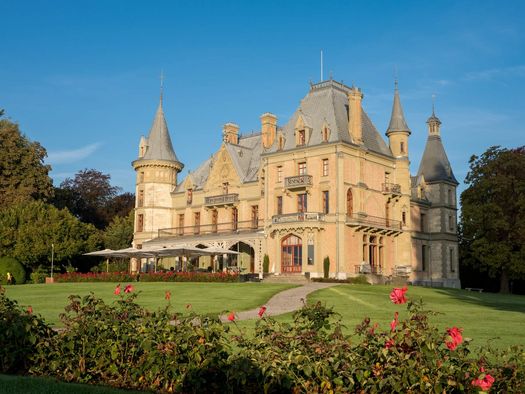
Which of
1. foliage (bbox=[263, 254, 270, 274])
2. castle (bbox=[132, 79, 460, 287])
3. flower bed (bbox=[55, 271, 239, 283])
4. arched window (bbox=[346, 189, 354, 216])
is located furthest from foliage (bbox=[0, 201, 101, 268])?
arched window (bbox=[346, 189, 354, 216])

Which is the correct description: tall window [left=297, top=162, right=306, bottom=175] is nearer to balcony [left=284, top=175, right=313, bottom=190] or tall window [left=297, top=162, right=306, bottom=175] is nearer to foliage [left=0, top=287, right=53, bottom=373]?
balcony [left=284, top=175, right=313, bottom=190]

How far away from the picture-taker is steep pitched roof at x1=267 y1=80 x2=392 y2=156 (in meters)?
48.3

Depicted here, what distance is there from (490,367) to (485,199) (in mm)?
49625

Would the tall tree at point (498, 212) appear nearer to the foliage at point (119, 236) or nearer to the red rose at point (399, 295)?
the foliage at point (119, 236)

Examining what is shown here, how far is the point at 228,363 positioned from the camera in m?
7.93

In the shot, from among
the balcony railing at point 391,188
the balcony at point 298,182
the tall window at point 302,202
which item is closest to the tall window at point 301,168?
the balcony at point 298,182

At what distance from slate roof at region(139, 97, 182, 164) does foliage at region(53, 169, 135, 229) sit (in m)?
13.0

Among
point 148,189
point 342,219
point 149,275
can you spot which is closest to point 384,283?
point 342,219

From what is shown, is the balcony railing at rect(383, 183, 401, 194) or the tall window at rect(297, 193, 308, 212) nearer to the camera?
the tall window at rect(297, 193, 308, 212)

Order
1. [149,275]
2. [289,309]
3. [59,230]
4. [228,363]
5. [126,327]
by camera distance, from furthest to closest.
→ [59,230], [149,275], [289,309], [126,327], [228,363]

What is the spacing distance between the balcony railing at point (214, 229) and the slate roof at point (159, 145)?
7.24 m

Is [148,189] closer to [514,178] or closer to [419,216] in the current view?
[419,216]

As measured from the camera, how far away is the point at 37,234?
4850 centimetres

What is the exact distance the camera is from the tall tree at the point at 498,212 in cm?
5022
